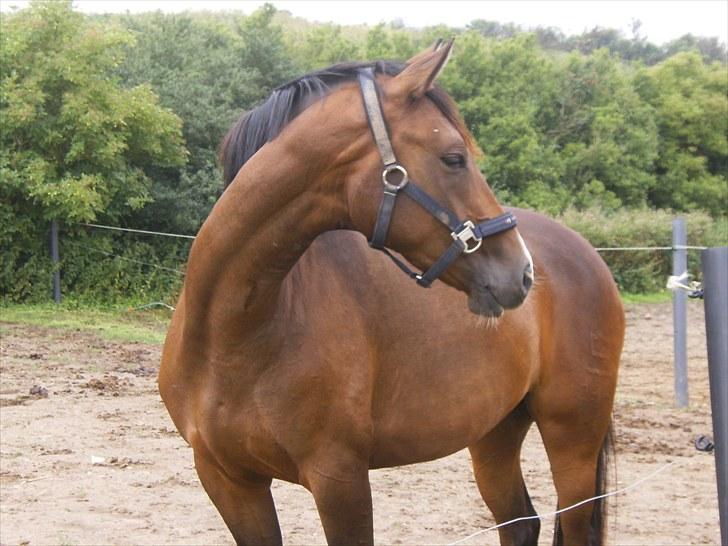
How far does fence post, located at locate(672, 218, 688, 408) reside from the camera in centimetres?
774

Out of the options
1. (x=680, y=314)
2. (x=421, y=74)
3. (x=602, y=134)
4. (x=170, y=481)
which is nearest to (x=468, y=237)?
(x=421, y=74)

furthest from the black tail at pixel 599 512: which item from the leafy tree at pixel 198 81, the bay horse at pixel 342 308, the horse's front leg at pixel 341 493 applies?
the leafy tree at pixel 198 81

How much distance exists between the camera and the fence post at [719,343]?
1761 millimetres

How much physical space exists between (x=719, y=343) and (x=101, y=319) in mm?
11587

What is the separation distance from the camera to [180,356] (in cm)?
259

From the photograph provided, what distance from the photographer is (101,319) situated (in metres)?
12.5

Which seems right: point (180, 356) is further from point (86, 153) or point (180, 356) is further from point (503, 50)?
point (503, 50)

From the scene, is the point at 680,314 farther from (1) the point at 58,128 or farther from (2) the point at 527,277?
(1) the point at 58,128

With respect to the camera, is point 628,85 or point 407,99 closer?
point 407,99

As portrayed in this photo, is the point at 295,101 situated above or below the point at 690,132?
below

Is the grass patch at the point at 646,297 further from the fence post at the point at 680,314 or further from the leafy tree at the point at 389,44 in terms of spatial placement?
the leafy tree at the point at 389,44

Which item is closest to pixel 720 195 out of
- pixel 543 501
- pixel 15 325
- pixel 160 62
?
pixel 160 62

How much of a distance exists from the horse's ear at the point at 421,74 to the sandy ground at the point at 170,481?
2.86m

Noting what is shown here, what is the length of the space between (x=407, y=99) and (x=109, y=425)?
204 inches
